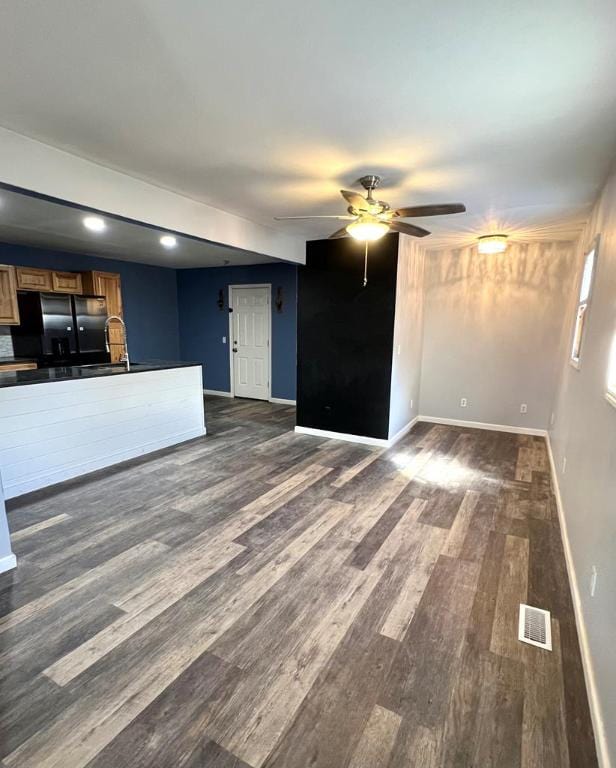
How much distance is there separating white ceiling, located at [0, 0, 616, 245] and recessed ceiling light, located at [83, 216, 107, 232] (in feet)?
3.65

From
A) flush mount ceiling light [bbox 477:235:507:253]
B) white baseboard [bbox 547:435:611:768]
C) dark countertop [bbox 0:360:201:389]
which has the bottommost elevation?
white baseboard [bbox 547:435:611:768]

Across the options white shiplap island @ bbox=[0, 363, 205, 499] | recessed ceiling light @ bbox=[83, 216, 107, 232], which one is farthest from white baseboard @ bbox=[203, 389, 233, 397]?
recessed ceiling light @ bbox=[83, 216, 107, 232]

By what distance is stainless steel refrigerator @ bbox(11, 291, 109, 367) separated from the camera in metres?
5.36

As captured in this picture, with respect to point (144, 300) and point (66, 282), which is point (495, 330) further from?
point (66, 282)

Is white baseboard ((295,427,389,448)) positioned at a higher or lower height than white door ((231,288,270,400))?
lower

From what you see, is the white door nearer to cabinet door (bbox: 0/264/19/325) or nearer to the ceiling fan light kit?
cabinet door (bbox: 0/264/19/325)

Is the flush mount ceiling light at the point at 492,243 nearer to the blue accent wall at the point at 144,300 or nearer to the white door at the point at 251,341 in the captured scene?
the white door at the point at 251,341

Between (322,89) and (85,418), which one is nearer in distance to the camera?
(322,89)

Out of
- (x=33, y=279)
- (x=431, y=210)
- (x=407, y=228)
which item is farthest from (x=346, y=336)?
(x=33, y=279)

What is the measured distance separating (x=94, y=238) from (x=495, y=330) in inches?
212

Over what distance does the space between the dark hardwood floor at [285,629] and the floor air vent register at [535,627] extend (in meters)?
0.04

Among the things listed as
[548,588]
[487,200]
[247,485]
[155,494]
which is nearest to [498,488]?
[548,588]

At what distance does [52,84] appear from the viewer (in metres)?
1.84

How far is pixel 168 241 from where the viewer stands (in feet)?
16.1
